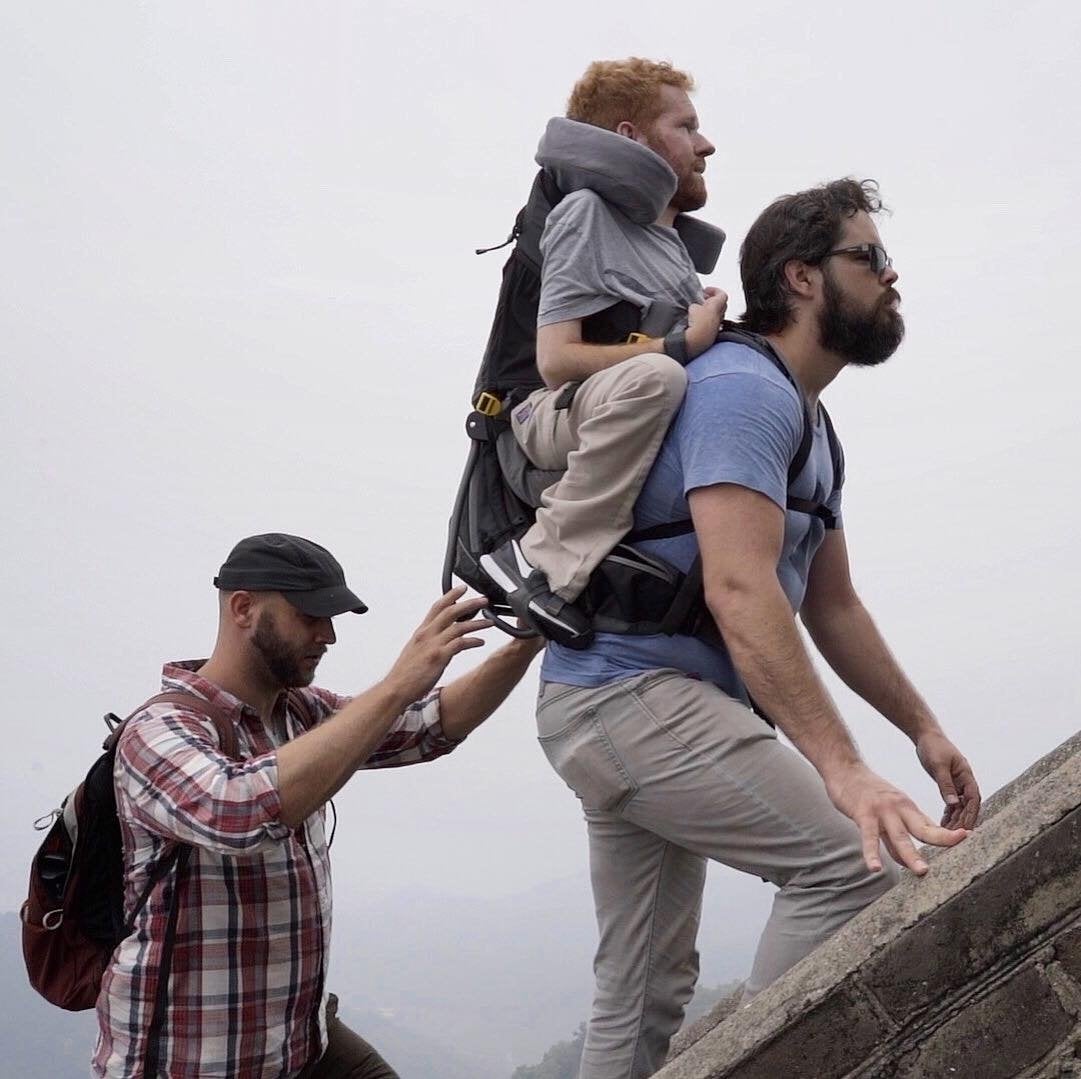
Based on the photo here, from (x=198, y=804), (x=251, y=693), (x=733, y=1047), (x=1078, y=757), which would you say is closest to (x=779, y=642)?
(x=1078, y=757)

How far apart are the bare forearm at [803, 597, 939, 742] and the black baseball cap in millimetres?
1402

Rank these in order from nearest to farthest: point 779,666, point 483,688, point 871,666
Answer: point 779,666
point 871,666
point 483,688

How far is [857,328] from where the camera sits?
3.37 m

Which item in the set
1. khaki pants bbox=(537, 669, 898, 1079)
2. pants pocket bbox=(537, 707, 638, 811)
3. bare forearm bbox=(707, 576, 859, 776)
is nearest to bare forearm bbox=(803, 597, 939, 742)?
khaki pants bbox=(537, 669, 898, 1079)

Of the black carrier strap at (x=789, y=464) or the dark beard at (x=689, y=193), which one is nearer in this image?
the black carrier strap at (x=789, y=464)

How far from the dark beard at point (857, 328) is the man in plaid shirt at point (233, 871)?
1142mm

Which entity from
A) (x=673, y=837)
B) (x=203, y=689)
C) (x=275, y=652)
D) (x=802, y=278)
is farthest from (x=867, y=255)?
(x=203, y=689)

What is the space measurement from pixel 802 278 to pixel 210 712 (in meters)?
1.98

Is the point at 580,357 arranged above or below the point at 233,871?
above

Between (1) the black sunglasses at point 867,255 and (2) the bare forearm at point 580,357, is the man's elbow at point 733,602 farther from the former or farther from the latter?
(1) the black sunglasses at point 867,255

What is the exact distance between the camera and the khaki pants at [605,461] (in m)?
3.13

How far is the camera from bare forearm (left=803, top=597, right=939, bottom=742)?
3.78 meters

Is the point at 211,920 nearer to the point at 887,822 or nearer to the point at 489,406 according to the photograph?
the point at 489,406

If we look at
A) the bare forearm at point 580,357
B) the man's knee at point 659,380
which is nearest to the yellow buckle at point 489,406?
the bare forearm at point 580,357
